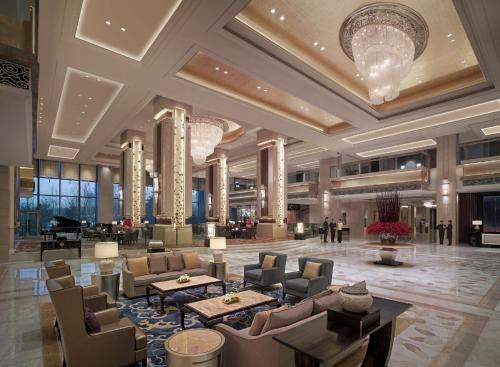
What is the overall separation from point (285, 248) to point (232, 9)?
9.55 metres

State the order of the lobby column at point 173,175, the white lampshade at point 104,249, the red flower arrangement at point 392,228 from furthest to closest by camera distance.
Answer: the lobby column at point 173,175
the red flower arrangement at point 392,228
the white lampshade at point 104,249

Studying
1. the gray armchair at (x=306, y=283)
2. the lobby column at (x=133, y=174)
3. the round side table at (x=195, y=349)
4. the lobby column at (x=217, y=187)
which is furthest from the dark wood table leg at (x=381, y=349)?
the lobby column at (x=217, y=187)

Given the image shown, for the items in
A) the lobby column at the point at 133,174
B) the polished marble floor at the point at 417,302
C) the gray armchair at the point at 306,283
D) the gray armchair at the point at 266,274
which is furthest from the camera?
the lobby column at the point at 133,174

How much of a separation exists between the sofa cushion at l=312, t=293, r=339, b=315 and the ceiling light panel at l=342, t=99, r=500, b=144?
1037 cm

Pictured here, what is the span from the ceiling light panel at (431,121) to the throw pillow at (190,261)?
9.98 meters

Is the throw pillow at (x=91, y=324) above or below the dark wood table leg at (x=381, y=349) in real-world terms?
above

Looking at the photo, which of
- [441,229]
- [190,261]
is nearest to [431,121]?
[441,229]

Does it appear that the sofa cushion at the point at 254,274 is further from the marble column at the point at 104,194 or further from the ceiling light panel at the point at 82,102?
the marble column at the point at 104,194

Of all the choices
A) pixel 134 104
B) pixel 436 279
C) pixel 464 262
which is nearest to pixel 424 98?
pixel 464 262

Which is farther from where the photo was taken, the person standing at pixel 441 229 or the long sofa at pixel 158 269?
the person standing at pixel 441 229

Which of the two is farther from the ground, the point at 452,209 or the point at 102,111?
the point at 102,111

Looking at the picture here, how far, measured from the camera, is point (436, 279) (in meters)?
6.64

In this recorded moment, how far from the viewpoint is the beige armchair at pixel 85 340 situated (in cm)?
245

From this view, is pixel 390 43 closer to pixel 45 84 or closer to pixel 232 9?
pixel 232 9
